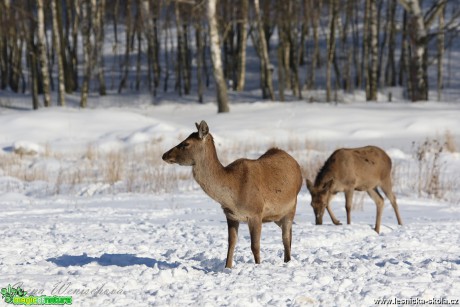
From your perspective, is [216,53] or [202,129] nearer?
[202,129]

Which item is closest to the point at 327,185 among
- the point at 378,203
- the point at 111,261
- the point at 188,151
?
the point at 378,203

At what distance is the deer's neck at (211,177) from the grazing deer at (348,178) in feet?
13.4

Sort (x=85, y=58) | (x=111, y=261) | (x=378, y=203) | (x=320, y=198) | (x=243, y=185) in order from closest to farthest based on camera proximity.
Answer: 1. (x=243, y=185)
2. (x=111, y=261)
3. (x=320, y=198)
4. (x=378, y=203)
5. (x=85, y=58)

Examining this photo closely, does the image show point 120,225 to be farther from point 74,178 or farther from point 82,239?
point 74,178

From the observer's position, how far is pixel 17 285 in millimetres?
5730

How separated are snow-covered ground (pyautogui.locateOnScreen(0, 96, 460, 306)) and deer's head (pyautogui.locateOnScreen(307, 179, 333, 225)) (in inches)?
7.9

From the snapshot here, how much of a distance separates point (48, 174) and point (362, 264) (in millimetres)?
10839

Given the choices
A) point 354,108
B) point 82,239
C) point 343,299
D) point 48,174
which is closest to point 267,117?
point 354,108

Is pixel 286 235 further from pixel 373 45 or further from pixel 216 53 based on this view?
pixel 373 45

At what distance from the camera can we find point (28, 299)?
5.29m

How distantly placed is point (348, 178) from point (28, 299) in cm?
634

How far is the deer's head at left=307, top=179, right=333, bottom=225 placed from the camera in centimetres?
1045

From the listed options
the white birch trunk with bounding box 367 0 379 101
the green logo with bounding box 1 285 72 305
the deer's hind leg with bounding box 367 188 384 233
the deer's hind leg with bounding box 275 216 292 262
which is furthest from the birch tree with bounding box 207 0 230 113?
the green logo with bounding box 1 285 72 305

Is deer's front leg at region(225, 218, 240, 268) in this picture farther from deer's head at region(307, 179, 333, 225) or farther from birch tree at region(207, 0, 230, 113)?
birch tree at region(207, 0, 230, 113)
